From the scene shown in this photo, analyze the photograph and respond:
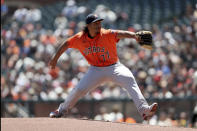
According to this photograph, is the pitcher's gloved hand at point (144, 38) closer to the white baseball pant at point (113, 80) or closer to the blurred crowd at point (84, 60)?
the white baseball pant at point (113, 80)

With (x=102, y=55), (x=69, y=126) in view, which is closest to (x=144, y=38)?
(x=102, y=55)

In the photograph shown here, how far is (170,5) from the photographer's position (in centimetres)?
1698

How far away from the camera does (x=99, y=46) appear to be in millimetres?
6660

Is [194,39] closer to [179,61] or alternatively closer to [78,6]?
[179,61]

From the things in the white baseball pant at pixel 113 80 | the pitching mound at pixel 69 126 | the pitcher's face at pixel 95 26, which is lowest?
the pitching mound at pixel 69 126

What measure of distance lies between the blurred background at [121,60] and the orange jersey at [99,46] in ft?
10.8

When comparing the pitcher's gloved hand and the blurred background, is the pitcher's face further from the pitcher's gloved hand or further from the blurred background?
the blurred background

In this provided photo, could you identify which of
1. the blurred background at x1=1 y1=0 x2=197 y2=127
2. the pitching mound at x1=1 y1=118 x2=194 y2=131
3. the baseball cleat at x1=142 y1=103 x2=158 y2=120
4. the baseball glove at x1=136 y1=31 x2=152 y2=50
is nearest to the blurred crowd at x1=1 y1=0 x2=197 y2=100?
the blurred background at x1=1 y1=0 x2=197 y2=127

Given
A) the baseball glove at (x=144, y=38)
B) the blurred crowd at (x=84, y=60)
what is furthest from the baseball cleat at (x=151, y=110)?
the blurred crowd at (x=84, y=60)

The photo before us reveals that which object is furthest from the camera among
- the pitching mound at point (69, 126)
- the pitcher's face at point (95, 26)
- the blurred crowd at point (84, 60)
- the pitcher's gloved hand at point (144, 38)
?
the blurred crowd at point (84, 60)

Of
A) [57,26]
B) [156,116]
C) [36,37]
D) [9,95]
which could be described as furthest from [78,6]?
[156,116]

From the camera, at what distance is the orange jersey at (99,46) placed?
6633 millimetres

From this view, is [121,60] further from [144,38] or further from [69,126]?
A: [69,126]

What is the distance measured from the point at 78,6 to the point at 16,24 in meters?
2.27
